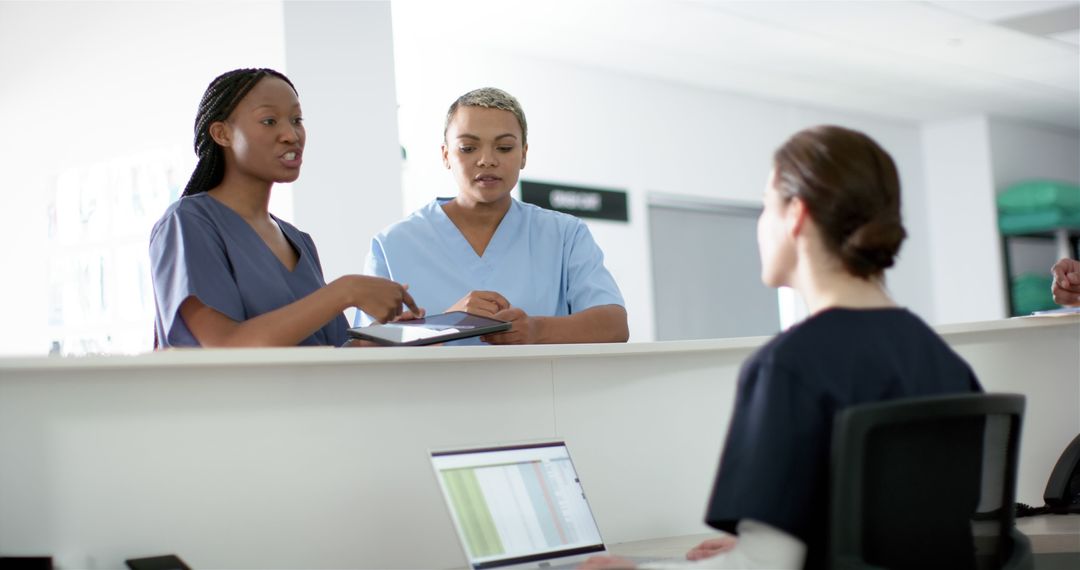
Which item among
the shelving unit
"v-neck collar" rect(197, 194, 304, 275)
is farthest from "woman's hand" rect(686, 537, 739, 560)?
the shelving unit

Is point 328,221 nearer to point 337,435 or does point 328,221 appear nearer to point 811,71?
point 337,435

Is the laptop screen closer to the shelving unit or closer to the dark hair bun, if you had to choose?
the dark hair bun

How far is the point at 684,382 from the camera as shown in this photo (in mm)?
2305

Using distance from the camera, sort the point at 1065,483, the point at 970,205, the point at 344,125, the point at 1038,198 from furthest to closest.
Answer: the point at 970,205 < the point at 1038,198 < the point at 344,125 < the point at 1065,483

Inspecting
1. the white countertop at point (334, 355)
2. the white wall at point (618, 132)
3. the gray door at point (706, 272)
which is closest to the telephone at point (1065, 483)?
the white countertop at point (334, 355)

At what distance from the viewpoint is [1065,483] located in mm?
2441

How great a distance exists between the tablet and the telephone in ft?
4.47

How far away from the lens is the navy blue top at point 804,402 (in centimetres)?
129

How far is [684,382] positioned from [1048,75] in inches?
229

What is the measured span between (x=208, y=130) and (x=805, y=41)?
4.54 m

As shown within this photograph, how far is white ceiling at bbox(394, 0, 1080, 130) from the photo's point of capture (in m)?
5.29

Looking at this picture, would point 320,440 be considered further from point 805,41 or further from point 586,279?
point 805,41

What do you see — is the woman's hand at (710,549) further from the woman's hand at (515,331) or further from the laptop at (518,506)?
the woman's hand at (515,331)

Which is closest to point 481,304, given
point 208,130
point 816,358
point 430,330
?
point 430,330
